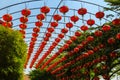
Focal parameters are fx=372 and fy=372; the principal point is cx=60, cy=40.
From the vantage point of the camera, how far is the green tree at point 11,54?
47.8 feet

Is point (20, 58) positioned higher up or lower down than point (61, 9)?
lower down

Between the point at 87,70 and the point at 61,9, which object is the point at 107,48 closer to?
the point at 87,70

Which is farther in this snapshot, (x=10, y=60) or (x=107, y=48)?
(x=107, y=48)

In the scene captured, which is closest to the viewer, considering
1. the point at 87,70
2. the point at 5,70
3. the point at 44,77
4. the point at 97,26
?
the point at 5,70

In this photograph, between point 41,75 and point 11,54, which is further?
point 41,75

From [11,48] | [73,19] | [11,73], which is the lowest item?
[11,73]

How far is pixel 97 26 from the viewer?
91.3ft

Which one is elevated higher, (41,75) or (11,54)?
(41,75)

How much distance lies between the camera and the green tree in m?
14.6

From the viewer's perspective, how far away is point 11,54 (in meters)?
14.7

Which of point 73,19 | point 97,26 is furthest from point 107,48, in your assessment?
point 73,19

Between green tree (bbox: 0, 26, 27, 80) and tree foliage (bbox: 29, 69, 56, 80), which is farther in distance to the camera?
tree foliage (bbox: 29, 69, 56, 80)

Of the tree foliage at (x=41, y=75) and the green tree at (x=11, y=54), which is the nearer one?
the green tree at (x=11, y=54)

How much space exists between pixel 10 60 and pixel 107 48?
15.0 metres
